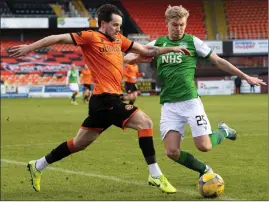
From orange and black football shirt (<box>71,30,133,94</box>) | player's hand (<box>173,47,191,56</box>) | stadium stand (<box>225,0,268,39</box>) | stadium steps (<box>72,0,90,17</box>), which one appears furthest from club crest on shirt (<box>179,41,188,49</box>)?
stadium stand (<box>225,0,268,39</box>)

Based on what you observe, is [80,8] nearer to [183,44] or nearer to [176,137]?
[183,44]

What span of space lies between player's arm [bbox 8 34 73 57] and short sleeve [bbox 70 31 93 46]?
0.09 meters

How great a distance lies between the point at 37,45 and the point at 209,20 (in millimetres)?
52992

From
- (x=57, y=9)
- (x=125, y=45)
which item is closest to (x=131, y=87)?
(x=125, y=45)

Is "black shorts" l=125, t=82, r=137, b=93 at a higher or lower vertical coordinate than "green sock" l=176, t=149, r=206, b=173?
lower

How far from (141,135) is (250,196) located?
157cm

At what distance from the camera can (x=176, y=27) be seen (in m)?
8.40

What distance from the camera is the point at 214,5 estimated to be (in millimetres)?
61156

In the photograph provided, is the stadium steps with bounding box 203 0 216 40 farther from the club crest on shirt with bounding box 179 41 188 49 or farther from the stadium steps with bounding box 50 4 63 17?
the club crest on shirt with bounding box 179 41 188 49

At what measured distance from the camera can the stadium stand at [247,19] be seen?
193 feet

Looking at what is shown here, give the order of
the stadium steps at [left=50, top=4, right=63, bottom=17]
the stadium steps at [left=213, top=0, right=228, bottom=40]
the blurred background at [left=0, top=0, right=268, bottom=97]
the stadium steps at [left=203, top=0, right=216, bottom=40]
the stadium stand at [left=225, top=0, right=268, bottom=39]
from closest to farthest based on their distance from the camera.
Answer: the blurred background at [left=0, top=0, right=268, bottom=97], the stadium steps at [left=213, top=0, right=228, bottom=40], the stadium steps at [left=203, top=0, right=216, bottom=40], the stadium steps at [left=50, top=4, right=63, bottom=17], the stadium stand at [left=225, top=0, right=268, bottom=39]

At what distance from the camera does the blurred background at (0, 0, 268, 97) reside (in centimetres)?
5334

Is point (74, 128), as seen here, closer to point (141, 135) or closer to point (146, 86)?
point (141, 135)

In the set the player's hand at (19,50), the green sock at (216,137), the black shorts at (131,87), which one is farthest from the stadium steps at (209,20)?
the player's hand at (19,50)
